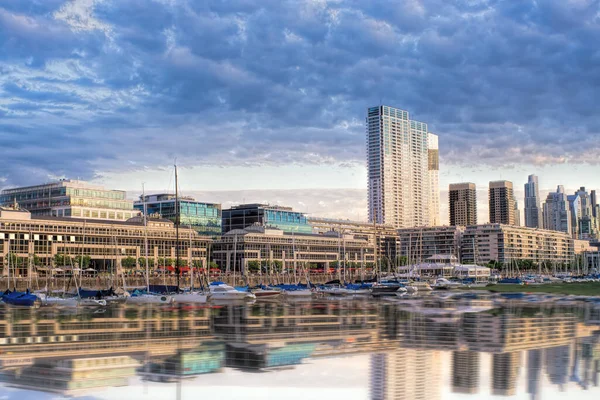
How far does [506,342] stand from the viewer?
35.3 m

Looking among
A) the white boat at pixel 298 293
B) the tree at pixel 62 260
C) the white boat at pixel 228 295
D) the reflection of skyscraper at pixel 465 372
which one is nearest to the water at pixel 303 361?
the reflection of skyscraper at pixel 465 372

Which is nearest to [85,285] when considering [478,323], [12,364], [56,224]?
[56,224]

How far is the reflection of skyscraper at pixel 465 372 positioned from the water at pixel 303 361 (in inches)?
1.5

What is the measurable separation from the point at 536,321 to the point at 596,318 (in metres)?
7.01

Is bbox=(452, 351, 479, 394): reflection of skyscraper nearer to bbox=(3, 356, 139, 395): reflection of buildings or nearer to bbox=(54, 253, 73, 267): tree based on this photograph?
bbox=(3, 356, 139, 395): reflection of buildings

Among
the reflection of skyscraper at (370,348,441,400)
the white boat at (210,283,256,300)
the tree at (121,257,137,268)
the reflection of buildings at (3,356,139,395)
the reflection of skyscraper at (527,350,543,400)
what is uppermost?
the tree at (121,257,137,268)

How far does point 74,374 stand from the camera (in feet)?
82.9

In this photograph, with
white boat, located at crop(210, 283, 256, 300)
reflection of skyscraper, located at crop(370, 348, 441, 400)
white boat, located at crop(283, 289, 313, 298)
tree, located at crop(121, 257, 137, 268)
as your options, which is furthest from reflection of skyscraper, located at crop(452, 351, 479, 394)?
tree, located at crop(121, 257, 137, 268)

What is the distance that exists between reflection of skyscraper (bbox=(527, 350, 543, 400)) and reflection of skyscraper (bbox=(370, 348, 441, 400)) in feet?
9.43

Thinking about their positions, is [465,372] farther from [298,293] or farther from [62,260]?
[62,260]

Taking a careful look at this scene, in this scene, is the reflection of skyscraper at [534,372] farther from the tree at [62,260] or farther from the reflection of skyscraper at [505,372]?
the tree at [62,260]

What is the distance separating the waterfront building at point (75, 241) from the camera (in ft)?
512

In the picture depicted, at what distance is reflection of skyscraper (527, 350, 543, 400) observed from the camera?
22.2 meters

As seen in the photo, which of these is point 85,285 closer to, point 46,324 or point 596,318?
point 46,324
